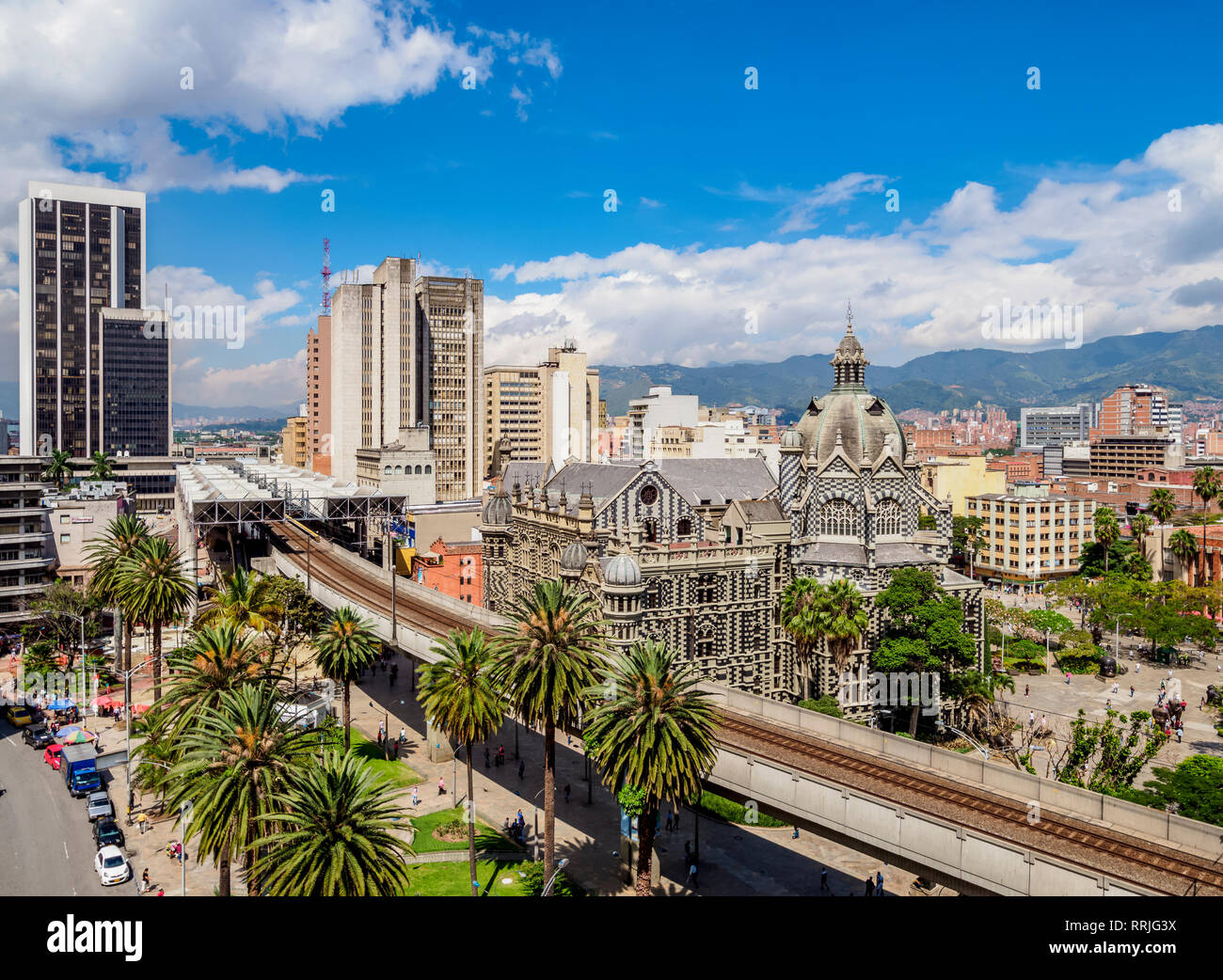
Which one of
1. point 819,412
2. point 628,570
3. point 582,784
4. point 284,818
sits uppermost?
point 819,412

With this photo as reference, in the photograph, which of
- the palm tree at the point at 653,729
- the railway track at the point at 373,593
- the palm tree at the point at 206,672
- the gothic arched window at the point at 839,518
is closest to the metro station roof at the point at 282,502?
the railway track at the point at 373,593

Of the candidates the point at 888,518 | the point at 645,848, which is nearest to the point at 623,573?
the point at 645,848

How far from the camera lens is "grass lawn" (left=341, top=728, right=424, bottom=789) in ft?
233

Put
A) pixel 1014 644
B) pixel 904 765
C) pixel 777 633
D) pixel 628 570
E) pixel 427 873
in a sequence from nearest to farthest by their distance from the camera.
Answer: pixel 904 765 < pixel 427 873 < pixel 628 570 < pixel 777 633 < pixel 1014 644

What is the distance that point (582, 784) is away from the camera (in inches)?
2825

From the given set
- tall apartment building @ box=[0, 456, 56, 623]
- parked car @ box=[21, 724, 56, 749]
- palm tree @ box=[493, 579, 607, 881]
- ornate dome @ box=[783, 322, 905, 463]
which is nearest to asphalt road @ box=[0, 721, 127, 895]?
parked car @ box=[21, 724, 56, 749]

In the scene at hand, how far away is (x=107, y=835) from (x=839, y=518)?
68.5 metres

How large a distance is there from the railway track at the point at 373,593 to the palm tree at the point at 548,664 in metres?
26.2

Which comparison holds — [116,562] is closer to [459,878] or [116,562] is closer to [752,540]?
[459,878]

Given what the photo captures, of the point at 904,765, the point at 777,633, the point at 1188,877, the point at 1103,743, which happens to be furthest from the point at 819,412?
the point at 1188,877

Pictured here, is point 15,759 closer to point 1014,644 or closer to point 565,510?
point 565,510

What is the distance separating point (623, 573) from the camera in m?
71.4

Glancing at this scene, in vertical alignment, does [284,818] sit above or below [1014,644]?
above

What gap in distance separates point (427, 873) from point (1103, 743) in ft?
145
